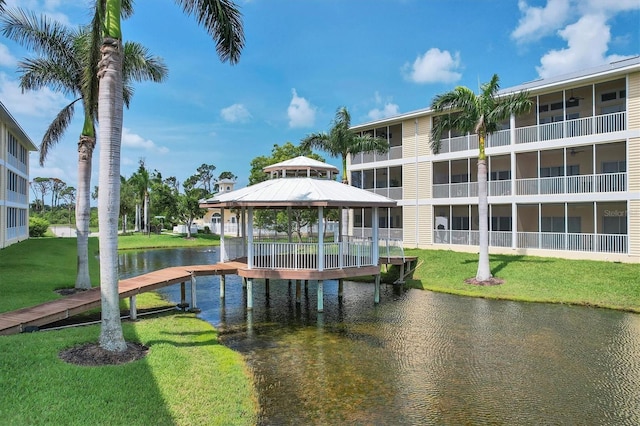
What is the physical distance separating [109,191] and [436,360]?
8511 millimetres

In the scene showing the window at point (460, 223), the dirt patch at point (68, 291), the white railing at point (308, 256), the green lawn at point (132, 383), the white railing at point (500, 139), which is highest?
the white railing at point (500, 139)

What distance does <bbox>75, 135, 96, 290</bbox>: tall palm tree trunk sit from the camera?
15.2m

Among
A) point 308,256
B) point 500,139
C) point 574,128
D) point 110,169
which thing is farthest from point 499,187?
point 110,169

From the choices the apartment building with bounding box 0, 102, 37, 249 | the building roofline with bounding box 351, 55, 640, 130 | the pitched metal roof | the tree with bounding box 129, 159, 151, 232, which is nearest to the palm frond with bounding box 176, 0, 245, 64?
the pitched metal roof

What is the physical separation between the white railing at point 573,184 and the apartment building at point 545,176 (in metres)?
0.05

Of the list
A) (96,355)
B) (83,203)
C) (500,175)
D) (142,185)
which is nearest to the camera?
(96,355)

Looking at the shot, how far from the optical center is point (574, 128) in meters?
22.2

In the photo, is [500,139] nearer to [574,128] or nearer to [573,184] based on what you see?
[574,128]

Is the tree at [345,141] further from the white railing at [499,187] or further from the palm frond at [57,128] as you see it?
the palm frond at [57,128]

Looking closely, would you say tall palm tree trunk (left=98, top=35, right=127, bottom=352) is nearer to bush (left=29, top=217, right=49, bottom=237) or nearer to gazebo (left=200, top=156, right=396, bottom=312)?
gazebo (left=200, top=156, right=396, bottom=312)

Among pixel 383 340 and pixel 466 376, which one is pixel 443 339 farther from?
pixel 466 376

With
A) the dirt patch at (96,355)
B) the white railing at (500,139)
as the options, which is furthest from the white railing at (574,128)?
the dirt patch at (96,355)

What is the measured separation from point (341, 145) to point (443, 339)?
16.5 m

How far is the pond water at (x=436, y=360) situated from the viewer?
7547 mm
